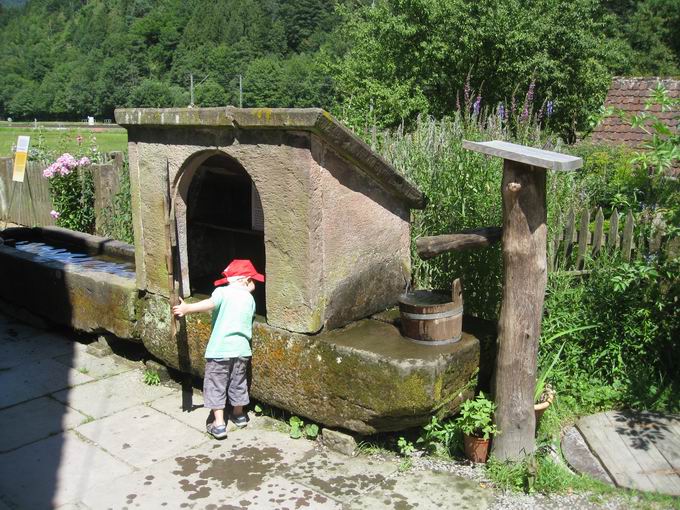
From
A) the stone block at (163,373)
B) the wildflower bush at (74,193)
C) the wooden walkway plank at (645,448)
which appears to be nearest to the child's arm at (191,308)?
the stone block at (163,373)

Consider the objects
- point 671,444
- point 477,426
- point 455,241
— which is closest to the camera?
point 477,426

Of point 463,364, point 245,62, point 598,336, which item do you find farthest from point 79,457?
point 245,62

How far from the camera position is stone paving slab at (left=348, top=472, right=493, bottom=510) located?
11.1 ft

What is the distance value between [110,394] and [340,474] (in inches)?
85.7

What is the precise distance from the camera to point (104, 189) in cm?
964

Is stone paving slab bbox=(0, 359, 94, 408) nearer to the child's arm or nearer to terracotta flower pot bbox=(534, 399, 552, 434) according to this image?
the child's arm

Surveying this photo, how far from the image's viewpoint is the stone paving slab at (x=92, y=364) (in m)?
5.41

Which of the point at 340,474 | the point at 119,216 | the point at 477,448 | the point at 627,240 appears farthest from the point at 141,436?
the point at 119,216

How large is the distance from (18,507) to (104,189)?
6.91m

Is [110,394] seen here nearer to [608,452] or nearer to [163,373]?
[163,373]

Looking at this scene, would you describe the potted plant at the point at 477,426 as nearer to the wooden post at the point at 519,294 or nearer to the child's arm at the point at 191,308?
the wooden post at the point at 519,294

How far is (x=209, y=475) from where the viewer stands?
12.2 ft

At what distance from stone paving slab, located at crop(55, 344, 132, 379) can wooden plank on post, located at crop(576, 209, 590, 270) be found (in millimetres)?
3911

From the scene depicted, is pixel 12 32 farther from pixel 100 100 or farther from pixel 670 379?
pixel 670 379
